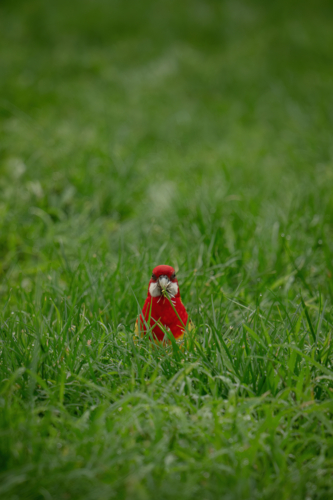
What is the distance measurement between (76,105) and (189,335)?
4.13 meters

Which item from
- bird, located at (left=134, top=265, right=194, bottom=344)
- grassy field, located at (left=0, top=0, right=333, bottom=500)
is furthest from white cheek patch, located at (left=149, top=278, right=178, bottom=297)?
grassy field, located at (left=0, top=0, right=333, bottom=500)

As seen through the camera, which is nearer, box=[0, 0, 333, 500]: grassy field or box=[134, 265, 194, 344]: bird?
box=[0, 0, 333, 500]: grassy field

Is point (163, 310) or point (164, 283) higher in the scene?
point (164, 283)

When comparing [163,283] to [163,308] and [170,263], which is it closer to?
[163,308]

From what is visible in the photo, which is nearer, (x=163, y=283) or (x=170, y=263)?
(x=163, y=283)

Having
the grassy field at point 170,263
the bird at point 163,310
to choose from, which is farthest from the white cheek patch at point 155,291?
the grassy field at point 170,263

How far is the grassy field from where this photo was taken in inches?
43.7

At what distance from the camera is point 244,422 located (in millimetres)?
1206

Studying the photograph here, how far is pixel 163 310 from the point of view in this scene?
1.57m

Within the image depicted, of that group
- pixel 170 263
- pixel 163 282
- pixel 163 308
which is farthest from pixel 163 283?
pixel 170 263

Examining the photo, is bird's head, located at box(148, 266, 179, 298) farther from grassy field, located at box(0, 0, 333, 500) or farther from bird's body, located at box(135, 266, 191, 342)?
grassy field, located at box(0, 0, 333, 500)

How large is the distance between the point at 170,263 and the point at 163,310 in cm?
64

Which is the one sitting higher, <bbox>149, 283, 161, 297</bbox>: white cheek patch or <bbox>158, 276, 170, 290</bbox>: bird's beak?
<bbox>158, 276, 170, 290</bbox>: bird's beak

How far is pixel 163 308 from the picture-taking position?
61.7 inches
